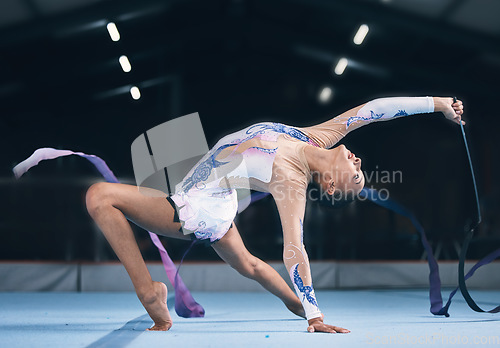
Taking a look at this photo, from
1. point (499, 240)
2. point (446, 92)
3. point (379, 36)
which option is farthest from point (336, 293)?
point (446, 92)

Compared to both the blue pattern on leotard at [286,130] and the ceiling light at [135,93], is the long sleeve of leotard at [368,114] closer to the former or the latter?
the blue pattern on leotard at [286,130]

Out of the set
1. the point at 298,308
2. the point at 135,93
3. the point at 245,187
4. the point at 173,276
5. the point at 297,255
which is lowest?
the point at 298,308

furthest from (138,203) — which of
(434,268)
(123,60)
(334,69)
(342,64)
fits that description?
(334,69)

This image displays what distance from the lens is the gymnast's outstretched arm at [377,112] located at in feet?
6.12

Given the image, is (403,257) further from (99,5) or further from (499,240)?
(99,5)

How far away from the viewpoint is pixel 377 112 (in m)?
1.87

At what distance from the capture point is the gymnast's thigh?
1704 millimetres

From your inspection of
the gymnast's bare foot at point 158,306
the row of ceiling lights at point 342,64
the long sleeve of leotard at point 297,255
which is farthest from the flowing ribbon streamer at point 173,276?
the row of ceiling lights at point 342,64

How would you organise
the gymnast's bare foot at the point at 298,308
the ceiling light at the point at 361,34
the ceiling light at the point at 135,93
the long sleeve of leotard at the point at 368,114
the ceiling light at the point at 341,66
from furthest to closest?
the ceiling light at the point at 135,93 < the ceiling light at the point at 341,66 < the ceiling light at the point at 361,34 < the gymnast's bare foot at the point at 298,308 < the long sleeve of leotard at the point at 368,114

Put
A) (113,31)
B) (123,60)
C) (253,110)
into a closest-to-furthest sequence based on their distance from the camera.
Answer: (113,31) → (123,60) → (253,110)

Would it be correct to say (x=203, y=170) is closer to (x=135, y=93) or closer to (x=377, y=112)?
(x=377, y=112)

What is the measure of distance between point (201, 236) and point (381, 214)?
6887mm

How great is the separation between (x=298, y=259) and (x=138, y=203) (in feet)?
1.77

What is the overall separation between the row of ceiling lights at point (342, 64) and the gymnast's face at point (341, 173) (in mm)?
4121
